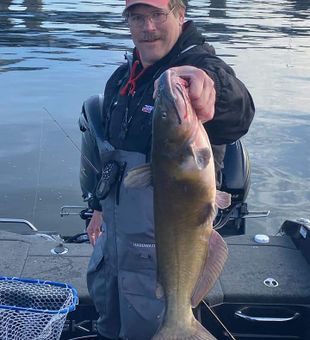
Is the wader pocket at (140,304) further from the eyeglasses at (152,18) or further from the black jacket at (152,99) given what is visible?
the eyeglasses at (152,18)

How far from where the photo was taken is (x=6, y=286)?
395 centimetres

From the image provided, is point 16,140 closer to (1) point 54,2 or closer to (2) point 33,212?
(2) point 33,212

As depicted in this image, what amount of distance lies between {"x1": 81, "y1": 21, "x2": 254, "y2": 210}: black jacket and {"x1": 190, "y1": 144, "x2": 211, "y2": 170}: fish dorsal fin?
53 centimetres

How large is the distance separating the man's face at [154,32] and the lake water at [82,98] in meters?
4.75

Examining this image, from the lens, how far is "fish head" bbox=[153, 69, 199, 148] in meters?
2.36

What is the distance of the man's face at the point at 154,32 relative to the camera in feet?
10.5

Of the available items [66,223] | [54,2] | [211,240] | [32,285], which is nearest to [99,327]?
[32,285]

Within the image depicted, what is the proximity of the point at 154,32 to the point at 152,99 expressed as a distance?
0.34 meters

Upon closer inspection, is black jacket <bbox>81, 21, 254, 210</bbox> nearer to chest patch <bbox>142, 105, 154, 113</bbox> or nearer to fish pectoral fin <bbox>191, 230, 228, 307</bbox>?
chest patch <bbox>142, 105, 154, 113</bbox>

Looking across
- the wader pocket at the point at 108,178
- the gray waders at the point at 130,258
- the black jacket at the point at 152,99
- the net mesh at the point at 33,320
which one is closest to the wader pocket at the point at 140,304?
the gray waders at the point at 130,258

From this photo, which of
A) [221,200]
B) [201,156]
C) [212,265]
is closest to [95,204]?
[212,265]

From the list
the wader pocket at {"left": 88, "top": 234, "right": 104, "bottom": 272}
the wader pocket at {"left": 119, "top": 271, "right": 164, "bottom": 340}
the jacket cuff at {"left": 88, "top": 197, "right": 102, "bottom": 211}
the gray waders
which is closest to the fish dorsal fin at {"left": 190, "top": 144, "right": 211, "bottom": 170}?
the gray waders

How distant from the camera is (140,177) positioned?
259 cm

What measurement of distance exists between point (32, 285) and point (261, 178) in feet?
19.9
